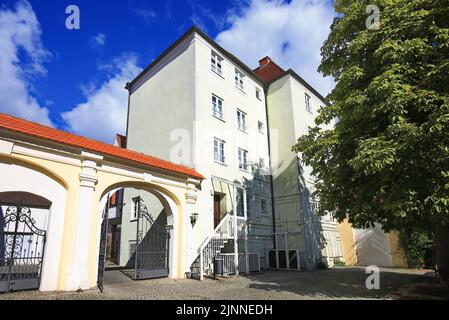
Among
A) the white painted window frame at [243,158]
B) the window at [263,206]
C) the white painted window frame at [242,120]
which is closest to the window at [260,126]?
the white painted window frame at [242,120]

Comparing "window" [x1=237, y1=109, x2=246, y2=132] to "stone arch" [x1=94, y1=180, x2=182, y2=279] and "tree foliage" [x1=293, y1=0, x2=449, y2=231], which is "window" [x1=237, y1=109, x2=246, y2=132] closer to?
"stone arch" [x1=94, y1=180, x2=182, y2=279]

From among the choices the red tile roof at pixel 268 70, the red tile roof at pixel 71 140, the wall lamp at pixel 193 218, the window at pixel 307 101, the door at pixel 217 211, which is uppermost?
the red tile roof at pixel 268 70

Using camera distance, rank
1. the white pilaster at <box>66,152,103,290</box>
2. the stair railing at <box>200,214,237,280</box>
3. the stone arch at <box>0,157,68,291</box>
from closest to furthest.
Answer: the stone arch at <box>0,157,68,291</box> → the white pilaster at <box>66,152,103,290</box> → the stair railing at <box>200,214,237,280</box>

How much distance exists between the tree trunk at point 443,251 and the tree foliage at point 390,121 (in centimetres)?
69

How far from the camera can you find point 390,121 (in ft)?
27.4

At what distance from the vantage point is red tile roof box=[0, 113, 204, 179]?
28.5 ft

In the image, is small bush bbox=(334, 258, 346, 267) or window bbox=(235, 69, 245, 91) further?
small bush bbox=(334, 258, 346, 267)

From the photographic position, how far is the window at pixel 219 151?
53.1 ft

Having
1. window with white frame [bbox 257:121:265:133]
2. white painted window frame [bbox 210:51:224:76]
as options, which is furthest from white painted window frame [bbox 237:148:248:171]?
white painted window frame [bbox 210:51:224:76]

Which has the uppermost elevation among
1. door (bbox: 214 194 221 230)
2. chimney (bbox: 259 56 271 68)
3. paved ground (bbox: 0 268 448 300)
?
chimney (bbox: 259 56 271 68)

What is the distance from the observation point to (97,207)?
10.1 m

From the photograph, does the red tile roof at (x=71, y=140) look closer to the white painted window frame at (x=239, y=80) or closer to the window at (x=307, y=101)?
the white painted window frame at (x=239, y=80)

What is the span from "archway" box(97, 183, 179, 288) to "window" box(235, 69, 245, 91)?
8319 millimetres
